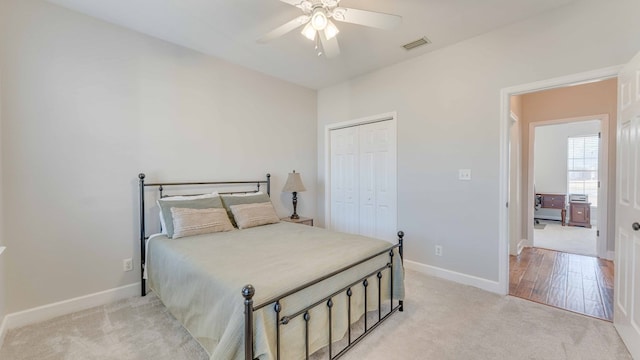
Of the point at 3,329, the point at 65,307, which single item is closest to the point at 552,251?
the point at 65,307

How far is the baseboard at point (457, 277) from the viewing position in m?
2.88

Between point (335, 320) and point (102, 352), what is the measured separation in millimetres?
1695

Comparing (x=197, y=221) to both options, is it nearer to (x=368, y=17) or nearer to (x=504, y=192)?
(x=368, y=17)

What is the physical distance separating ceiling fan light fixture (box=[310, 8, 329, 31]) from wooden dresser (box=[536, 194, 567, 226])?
24.8 ft

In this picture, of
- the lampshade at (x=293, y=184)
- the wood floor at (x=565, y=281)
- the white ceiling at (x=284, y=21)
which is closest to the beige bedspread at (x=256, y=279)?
the lampshade at (x=293, y=184)

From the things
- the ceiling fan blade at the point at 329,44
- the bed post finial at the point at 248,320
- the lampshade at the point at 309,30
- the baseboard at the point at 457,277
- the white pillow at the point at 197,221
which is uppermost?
the lampshade at the point at 309,30

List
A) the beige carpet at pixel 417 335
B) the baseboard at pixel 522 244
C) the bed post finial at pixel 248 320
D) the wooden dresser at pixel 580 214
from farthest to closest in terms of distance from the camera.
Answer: the wooden dresser at pixel 580 214
the baseboard at pixel 522 244
the beige carpet at pixel 417 335
the bed post finial at pixel 248 320

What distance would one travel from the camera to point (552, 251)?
4.32 m

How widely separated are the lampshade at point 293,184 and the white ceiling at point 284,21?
5.33 ft

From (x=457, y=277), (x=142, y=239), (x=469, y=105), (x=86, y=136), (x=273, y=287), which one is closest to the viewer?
(x=273, y=287)

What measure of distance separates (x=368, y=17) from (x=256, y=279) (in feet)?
6.44

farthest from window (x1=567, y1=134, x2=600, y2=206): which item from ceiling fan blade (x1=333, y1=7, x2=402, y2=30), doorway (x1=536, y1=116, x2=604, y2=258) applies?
ceiling fan blade (x1=333, y1=7, x2=402, y2=30)

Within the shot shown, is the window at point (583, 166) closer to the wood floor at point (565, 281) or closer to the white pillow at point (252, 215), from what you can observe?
the wood floor at point (565, 281)

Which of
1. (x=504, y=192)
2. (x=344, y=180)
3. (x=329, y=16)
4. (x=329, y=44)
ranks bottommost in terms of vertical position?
(x=504, y=192)
